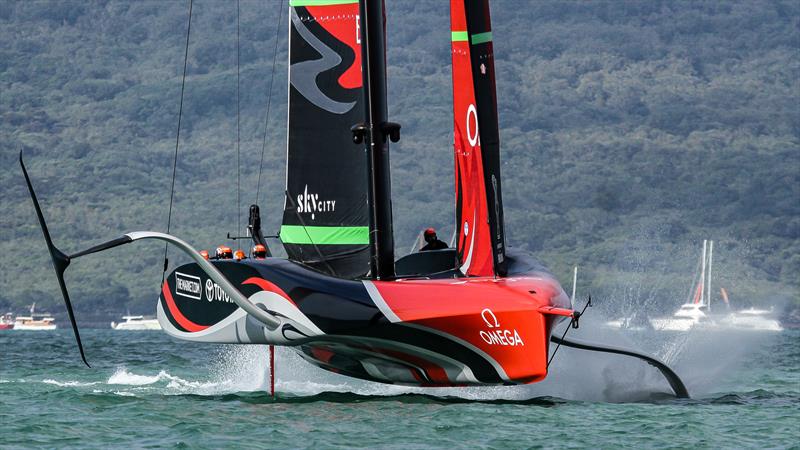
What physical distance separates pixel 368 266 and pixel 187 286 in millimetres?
2263

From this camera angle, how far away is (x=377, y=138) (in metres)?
16.6

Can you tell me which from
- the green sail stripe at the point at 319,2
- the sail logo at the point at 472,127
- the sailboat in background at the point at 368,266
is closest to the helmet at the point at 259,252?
the sailboat in background at the point at 368,266

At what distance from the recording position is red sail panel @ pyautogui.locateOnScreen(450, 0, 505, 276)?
1658 cm

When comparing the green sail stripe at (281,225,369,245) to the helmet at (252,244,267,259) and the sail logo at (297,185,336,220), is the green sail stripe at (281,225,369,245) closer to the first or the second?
the sail logo at (297,185,336,220)

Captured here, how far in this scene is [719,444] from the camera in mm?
13961

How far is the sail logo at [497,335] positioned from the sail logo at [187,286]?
3.18 m

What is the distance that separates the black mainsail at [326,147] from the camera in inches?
722

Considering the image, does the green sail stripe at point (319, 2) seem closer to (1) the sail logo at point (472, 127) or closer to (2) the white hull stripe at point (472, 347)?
(1) the sail logo at point (472, 127)

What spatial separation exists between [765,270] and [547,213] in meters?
22.4

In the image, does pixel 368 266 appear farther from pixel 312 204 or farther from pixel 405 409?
pixel 405 409

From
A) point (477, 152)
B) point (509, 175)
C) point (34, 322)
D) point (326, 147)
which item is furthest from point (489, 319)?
point (509, 175)

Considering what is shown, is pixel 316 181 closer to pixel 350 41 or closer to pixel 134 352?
pixel 350 41

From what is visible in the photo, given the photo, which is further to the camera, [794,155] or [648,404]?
[794,155]

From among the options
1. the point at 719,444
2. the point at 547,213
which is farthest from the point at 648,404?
the point at 547,213
